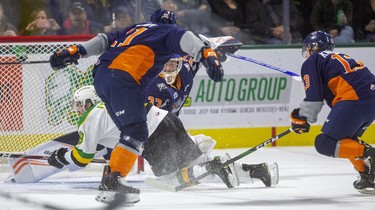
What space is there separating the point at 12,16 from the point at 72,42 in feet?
3.06

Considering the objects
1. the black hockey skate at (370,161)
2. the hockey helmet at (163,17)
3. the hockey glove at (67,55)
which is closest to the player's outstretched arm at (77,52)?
the hockey glove at (67,55)

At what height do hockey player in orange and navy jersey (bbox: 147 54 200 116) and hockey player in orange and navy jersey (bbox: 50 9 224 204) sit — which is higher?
hockey player in orange and navy jersey (bbox: 50 9 224 204)

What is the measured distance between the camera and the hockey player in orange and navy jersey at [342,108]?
5621 mm

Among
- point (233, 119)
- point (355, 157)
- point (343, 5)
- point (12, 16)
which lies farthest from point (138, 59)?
point (343, 5)

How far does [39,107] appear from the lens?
6816 mm

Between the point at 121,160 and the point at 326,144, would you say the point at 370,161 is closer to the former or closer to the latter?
the point at 326,144

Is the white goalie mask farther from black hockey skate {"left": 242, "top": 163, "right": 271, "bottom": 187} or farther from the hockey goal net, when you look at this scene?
black hockey skate {"left": 242, "top": 163, "right": 271, "bottom": 187}

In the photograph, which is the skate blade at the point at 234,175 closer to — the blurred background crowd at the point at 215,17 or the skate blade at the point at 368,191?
the skate blade at the point at 368,191

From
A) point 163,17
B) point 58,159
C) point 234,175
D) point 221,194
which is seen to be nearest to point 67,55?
point 163,17

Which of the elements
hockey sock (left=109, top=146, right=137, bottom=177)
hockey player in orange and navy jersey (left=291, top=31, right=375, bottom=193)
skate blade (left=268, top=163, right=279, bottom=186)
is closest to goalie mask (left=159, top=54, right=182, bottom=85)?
skate blade (left=268, top=163, right=279, bottom=186)

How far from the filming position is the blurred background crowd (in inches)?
302

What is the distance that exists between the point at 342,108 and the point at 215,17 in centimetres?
292

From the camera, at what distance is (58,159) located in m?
5.91

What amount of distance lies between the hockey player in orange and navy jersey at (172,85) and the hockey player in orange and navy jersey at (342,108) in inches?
45.9
